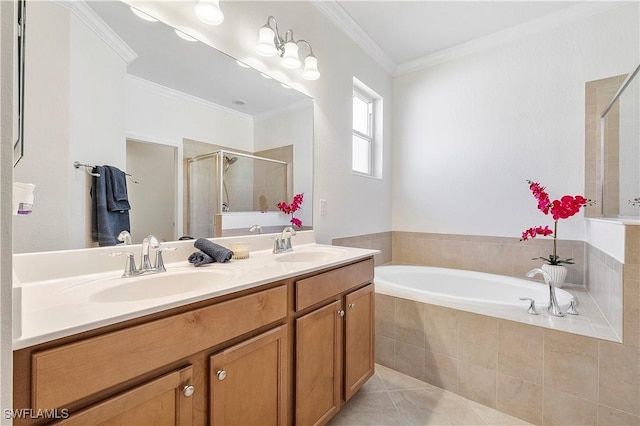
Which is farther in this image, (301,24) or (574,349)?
(301,24)

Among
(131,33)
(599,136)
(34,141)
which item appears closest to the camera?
(34,141)

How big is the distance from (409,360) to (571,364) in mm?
866

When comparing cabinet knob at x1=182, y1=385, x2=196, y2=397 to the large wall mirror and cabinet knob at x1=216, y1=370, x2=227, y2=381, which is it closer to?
cabinet knob at x1=216, y1=370, x2=227, y2=381

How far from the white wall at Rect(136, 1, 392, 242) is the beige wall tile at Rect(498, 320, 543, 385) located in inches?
50.3

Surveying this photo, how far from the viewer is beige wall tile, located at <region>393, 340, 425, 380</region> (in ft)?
6.16

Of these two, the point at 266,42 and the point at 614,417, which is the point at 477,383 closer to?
the point at 614,417

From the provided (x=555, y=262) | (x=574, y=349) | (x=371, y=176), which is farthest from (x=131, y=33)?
(x=555, y=262)

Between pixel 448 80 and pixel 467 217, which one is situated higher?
pixel 448 80

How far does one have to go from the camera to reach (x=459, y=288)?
8.50 feet

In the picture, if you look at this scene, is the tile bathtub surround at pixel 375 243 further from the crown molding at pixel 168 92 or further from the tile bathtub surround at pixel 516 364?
the crown molding at pixel 168 92

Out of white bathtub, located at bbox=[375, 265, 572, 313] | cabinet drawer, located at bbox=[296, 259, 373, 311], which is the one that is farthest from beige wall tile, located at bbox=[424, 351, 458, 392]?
cabinet drawer, located at bbox=[296, 259, 373, 311]

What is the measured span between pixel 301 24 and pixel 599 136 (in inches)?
94.1

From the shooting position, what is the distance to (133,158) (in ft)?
4.01

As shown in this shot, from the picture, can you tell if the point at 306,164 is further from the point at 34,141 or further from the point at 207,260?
the point at 34,141
